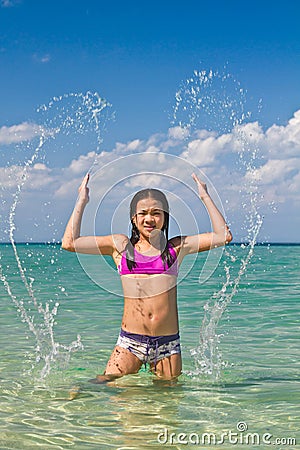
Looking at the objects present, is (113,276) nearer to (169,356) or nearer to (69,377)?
(169,356)

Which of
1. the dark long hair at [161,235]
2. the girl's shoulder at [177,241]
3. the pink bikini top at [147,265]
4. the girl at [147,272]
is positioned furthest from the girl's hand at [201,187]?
the pink bikini top at [147,265]

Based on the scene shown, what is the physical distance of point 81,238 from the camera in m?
4.84

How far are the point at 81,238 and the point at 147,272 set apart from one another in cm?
59

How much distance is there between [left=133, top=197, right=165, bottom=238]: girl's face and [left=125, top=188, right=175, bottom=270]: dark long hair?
0.03m

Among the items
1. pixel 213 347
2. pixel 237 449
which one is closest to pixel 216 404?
pixel 237 449

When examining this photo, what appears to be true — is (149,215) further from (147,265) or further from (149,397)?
(149,397)

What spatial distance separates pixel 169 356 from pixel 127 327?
416mm

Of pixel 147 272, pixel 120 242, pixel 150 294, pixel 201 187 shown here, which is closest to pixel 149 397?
pixel 150 294

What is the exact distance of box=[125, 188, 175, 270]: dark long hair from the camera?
16.1 feet

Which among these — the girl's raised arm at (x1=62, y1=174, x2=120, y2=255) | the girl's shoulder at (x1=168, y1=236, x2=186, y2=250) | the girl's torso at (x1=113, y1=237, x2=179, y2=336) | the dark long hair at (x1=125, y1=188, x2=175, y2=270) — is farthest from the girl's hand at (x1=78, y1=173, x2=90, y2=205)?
the girl's shoulder at (x1=168, y1=236, x2=186, y2=250)

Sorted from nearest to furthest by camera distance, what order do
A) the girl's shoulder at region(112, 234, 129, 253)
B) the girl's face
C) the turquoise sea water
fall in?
the turquoise sea water → the girl's face → the girl's shoulder at region(112, 234, 129, 253)

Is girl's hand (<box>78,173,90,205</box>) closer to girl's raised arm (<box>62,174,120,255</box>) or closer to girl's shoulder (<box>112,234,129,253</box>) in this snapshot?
girl's raised arm (<box>62,174,120,255</box>)

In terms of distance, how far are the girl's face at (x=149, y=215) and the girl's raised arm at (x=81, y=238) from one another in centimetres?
26

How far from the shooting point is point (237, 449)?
4.02 meters
